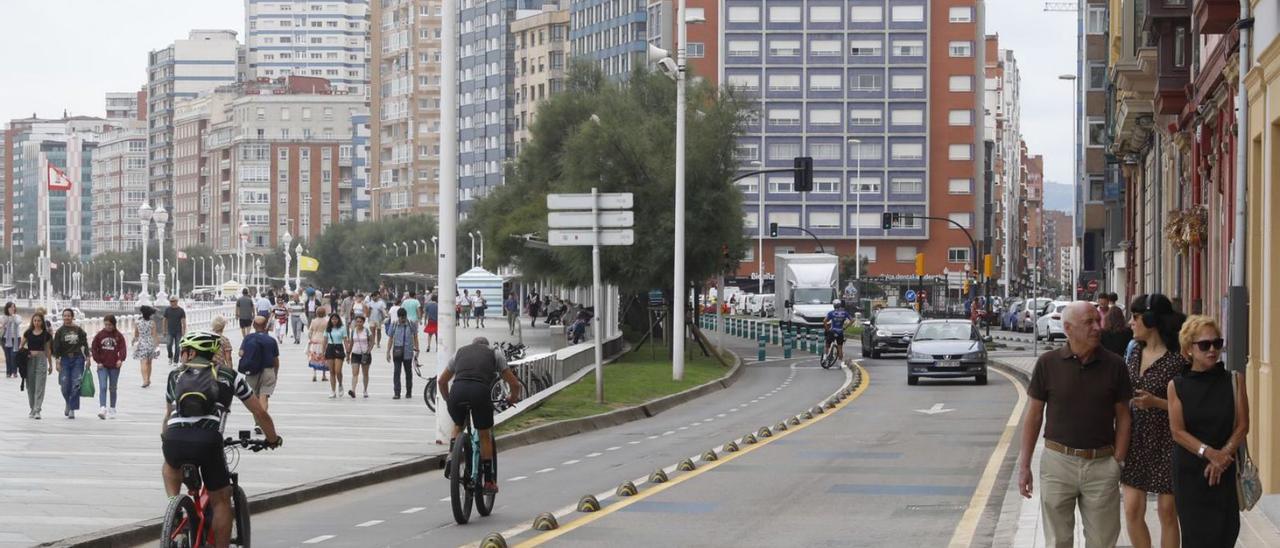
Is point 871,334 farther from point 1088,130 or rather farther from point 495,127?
point 495,127

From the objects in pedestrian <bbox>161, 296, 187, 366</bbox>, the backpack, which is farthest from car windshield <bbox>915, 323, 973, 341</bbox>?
the backpack

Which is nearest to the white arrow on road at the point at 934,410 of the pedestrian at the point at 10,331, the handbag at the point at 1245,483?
the pedestrian at the point at 10,331

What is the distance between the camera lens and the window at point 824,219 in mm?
138750

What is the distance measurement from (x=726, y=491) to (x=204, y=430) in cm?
816

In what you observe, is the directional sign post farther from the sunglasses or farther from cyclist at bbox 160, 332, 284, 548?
the sunglasses

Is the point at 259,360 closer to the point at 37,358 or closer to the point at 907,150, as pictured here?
the point at 37,358

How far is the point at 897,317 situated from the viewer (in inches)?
2307

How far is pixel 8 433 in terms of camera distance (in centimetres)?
2520

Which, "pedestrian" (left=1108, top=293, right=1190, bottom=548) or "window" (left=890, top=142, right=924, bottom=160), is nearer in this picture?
"pedestrian" (left=1108, top=293, right=1190, bottom=548)

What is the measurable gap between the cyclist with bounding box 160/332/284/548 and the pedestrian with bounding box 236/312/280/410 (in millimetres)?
12854

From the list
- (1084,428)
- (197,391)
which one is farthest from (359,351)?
(1084,428)

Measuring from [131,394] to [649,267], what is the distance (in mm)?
20761

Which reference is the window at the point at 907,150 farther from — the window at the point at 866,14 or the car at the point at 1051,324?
the car at the point at 1051,324

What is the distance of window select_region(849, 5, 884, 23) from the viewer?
138 metres
